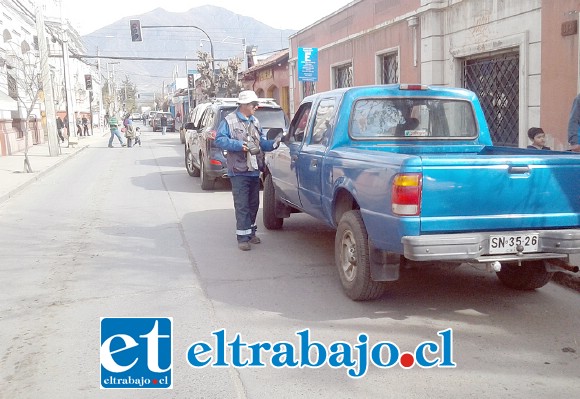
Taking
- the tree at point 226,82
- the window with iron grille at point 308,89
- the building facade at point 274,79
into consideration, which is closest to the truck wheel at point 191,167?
the window with iron grille at point 308,89

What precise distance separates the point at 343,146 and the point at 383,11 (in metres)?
11.6

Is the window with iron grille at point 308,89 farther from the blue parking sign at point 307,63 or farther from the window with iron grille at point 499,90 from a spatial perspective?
the window with iron grille at point 499,90

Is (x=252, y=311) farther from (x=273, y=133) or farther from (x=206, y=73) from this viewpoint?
(x=206, y=73)

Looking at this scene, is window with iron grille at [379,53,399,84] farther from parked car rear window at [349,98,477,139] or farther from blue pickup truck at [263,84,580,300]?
blue pickup truck at [263,84,580,300]

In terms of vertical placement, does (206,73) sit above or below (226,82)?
above

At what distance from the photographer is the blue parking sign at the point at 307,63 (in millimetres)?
15953

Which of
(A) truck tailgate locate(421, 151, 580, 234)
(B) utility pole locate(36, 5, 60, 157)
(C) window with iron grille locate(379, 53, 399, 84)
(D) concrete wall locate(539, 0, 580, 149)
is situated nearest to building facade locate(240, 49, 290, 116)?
(B) utility pole locate(36, 5, 60, 157)

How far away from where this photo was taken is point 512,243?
4473mm

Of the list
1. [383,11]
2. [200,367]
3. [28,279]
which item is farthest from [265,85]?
[200,367]

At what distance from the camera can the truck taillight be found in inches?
170

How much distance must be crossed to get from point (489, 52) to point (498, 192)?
330 inches

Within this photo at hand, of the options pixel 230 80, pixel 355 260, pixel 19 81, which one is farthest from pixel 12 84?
pixel 355 260

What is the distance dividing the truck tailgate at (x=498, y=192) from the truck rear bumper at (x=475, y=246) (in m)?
0.11

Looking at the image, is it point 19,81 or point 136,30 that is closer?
point 19,81
